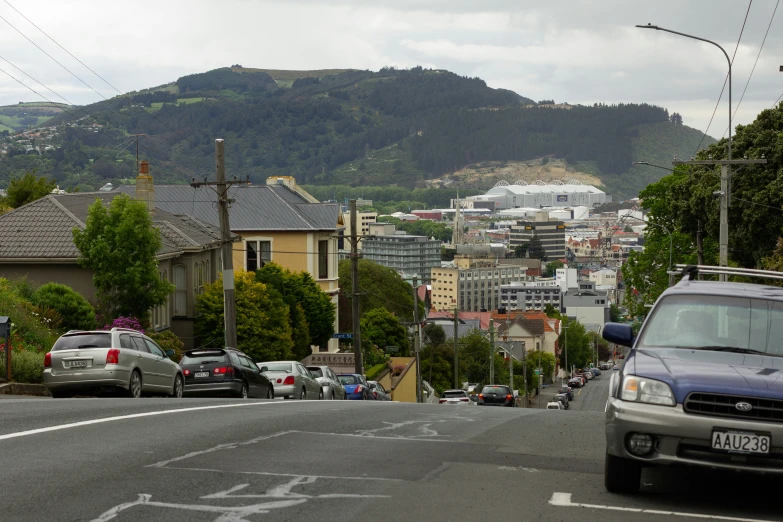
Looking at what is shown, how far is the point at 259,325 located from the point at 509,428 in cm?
3264

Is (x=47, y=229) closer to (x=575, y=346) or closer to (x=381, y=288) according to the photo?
(x=381, y=288)

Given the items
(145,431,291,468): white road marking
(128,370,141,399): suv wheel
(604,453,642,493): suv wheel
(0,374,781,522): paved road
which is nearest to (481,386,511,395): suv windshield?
(128,370,141,399): suv wheel

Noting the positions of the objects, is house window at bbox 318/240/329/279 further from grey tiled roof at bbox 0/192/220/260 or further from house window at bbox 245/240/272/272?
grey tiled roof at bbox 0/192/220/260

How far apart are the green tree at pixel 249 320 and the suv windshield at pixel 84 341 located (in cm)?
2464

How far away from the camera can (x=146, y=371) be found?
76.2 feet

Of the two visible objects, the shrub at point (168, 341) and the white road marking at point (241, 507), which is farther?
the shrub at point (168, 341)

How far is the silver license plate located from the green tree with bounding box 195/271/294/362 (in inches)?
1535

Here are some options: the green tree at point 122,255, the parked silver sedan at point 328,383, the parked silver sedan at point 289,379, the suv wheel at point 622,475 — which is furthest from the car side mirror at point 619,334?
the green tree at point 122,255

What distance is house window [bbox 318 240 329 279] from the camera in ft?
213

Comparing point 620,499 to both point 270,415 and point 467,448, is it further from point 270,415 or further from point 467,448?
point 270,415

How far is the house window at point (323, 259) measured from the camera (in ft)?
213

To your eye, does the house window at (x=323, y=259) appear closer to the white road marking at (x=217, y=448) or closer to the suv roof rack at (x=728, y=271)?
the white road marking at (x=217, y=448)

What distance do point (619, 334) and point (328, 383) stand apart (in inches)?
931

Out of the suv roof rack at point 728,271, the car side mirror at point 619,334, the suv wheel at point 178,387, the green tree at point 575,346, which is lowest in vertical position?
the green tree at point 575,346
